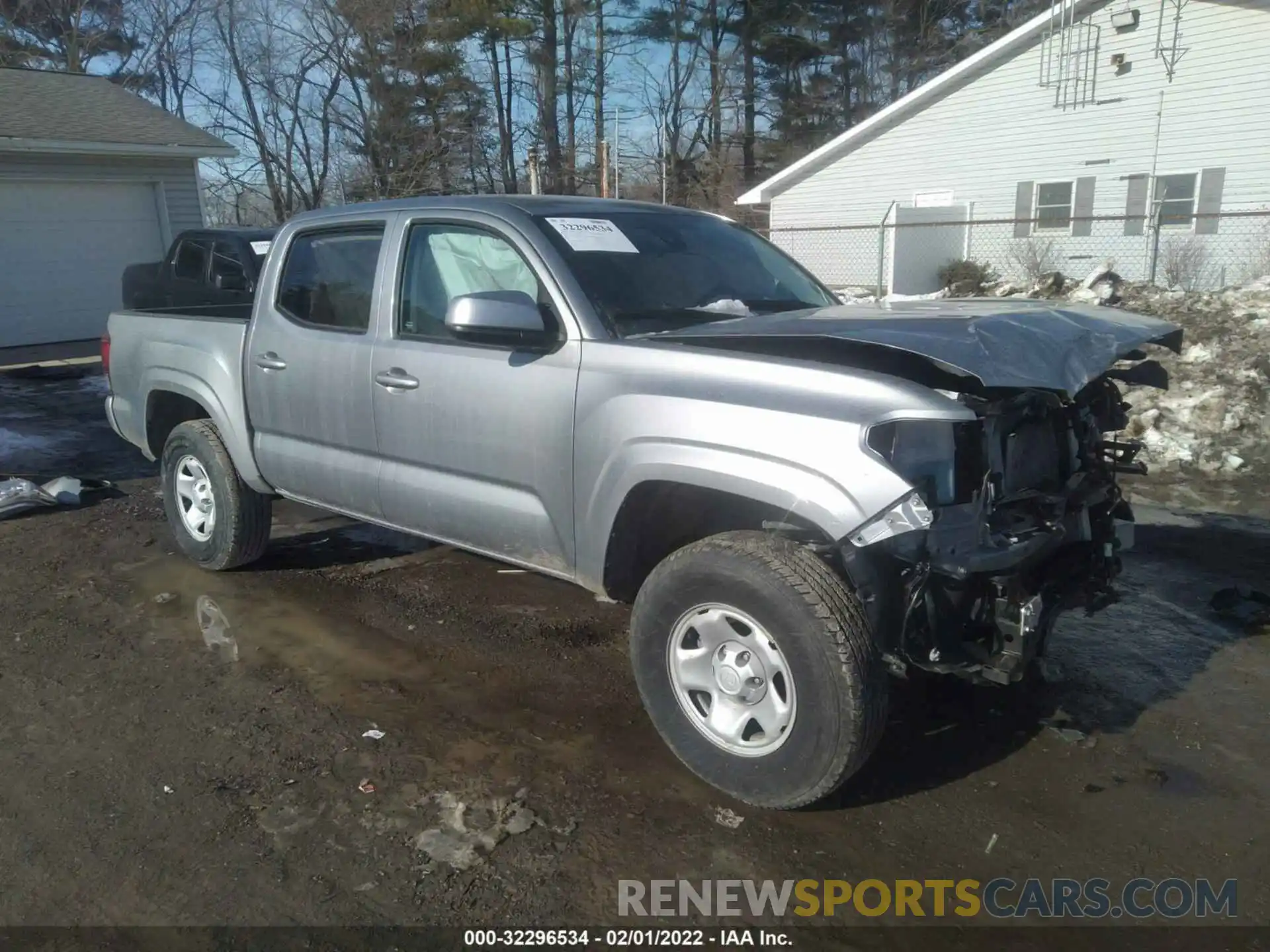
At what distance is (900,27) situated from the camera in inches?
1384

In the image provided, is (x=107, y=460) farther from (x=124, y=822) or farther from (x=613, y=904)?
(x=613, y=904)

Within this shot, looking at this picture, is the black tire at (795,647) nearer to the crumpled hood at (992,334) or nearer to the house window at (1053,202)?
the crumpled hood at (992,334)

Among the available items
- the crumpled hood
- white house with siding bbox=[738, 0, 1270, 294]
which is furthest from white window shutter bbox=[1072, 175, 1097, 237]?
the crumpled hood

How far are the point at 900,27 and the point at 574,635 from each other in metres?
35.8

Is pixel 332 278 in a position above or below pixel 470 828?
above

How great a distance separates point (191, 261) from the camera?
1293cm

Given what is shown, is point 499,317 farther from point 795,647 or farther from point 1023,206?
point 1023,206

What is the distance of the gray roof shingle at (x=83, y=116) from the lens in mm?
16250

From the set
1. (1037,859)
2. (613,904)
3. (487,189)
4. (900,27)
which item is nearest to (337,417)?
(613,904)

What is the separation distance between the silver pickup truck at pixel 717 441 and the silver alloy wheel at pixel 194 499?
696mm

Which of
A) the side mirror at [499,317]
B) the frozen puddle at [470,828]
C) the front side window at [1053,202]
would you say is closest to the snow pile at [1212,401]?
the side mirror at [499,317]

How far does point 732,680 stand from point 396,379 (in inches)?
77.0

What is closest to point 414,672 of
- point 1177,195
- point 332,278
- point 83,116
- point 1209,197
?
point 332,278

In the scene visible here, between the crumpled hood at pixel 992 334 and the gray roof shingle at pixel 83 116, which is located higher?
the gray roof shingle at pixel 83 116
